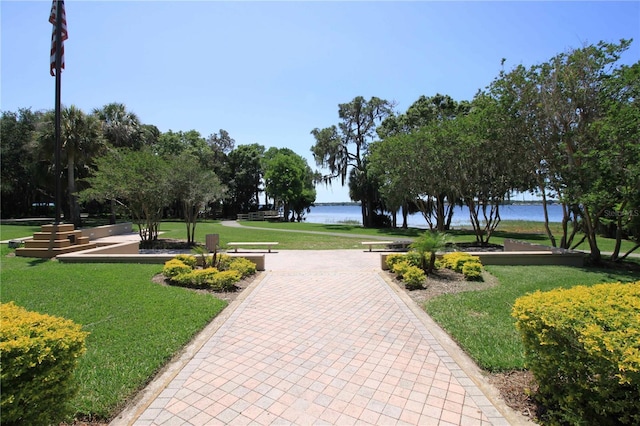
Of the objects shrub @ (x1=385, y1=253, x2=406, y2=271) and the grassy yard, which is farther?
shrub @ (x1=385, y1=253, x2=406, y2=271)

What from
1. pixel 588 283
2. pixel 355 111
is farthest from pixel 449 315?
pixel 355 111

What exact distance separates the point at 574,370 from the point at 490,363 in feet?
4.04

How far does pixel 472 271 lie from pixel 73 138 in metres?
23.7

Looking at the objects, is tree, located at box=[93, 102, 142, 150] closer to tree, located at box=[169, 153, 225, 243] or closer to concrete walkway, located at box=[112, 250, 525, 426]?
tree, located at box=[169, 153, 225, 243]

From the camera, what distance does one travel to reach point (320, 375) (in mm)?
3643

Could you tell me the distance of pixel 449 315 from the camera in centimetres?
560

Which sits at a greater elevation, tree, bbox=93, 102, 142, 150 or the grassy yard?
tree, bbox=93, 102, 142, 150

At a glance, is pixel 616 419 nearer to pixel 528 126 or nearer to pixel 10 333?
pixel 10 333

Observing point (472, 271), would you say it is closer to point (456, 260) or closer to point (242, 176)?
point (456, 260)

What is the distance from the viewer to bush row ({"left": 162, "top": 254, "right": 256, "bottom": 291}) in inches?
290

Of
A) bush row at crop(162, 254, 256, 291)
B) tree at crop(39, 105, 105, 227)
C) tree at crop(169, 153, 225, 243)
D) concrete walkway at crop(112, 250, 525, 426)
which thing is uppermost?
tree at crop(39, 105, 105, 227)

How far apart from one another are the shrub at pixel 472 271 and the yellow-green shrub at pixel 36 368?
801 cm

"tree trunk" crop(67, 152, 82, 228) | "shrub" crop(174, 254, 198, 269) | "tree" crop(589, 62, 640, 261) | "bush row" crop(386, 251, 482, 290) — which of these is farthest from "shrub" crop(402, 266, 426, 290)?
"tree trunk" crop(67, 152, 82, 228)

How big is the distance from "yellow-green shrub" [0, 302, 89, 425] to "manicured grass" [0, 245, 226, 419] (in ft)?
1.98
